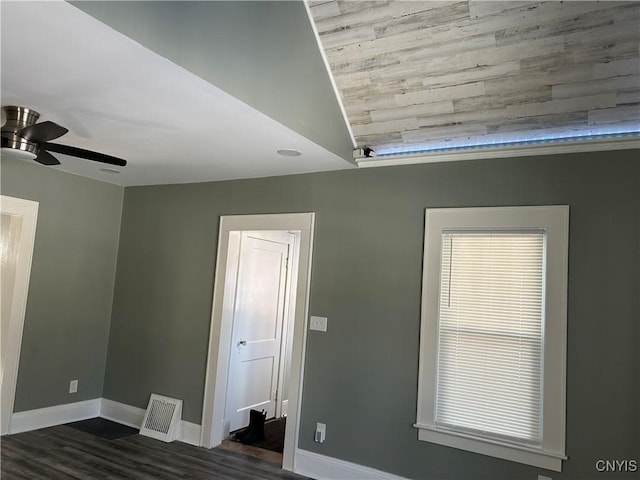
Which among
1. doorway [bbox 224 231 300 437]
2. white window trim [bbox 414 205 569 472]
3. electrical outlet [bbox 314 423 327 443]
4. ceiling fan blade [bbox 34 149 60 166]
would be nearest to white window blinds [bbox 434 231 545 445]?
→ white window trim [bbox 414 205 569 472]

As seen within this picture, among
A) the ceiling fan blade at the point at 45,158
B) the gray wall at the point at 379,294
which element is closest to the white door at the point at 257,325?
the gray wall at the point at 379,294

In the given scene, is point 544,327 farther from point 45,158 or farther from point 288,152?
point 45,158

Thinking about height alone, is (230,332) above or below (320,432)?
above

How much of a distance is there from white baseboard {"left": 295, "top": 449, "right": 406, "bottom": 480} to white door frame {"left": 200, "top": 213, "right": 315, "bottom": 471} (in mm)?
90

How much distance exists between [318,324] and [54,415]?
2.83 m

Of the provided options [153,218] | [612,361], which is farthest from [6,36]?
[612,361]

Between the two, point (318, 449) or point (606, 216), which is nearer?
point (606, 216)

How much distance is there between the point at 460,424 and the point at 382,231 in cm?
148

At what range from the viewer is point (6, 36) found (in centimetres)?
188

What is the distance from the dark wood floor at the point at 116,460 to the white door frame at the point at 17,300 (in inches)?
13.0

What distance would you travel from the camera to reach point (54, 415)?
4387 mm

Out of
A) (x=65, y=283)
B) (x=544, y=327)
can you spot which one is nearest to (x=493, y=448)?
(x=544, y=327)

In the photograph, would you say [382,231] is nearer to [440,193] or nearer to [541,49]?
[440,193]

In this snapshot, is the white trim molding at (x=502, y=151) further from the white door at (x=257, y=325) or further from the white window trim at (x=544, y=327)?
the white door at (x=257, y=325)
